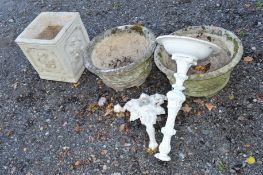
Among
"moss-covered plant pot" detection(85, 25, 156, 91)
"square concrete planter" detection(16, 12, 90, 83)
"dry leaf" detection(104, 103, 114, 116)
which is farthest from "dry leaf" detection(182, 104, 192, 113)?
"square concrete planter" detection(16, 12, 90, 83)

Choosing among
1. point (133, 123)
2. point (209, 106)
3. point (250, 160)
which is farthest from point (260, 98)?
point (133, 123)

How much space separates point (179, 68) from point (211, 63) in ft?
2.18

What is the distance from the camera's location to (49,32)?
14.1ft

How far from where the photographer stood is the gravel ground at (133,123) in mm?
3271

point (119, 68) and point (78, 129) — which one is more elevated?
point (119, 68)

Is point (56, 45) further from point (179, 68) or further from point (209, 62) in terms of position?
point (209, 62)

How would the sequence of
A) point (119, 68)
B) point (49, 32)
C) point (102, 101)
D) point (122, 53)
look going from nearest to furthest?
point (119, 68), point (102, 101), point (122, 53), point (49, 32)

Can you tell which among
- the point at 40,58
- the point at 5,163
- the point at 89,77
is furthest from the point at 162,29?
the point at 5,163

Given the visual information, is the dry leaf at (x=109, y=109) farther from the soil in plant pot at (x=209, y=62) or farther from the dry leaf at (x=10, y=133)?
the dry leaf at (x=10, y=133)

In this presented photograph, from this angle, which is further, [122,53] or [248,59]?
[122,53]

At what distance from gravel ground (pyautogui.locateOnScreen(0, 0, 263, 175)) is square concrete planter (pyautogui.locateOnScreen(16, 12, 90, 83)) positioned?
21 cm

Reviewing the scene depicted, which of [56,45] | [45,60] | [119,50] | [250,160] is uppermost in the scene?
[56,45]

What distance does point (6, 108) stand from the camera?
170 inches

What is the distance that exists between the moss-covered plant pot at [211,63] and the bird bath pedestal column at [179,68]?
0.40 ft
